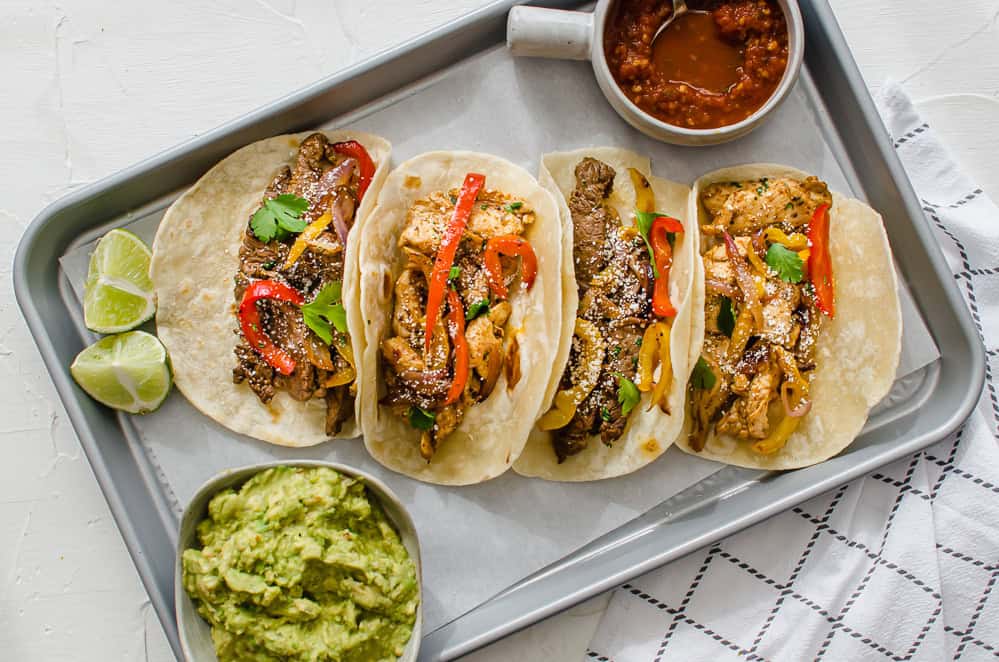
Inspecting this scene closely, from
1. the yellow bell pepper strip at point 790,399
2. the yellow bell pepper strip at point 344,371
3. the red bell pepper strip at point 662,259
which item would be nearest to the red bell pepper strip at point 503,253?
the red bell pepper strip at point 662,259

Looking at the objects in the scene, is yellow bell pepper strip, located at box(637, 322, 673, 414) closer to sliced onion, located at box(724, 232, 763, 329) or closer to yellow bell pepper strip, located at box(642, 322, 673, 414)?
yellow bell pepper strip, located at box(642, 322, 673, 414)

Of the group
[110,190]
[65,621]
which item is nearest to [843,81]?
[110,190]

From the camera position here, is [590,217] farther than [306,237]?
Yes

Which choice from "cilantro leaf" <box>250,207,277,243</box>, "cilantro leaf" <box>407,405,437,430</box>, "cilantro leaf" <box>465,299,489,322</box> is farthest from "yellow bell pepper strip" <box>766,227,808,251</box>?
"cilantro leaf" <box>250,207,277,243</box>

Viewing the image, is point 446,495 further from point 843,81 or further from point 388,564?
point 843,81

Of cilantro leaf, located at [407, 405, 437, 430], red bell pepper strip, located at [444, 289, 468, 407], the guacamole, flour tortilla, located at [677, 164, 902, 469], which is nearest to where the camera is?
the guacamole

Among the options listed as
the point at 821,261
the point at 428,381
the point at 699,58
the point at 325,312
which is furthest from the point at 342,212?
the point at 821,261

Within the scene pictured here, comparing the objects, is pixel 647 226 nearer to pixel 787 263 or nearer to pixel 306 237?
pixel 787 263
